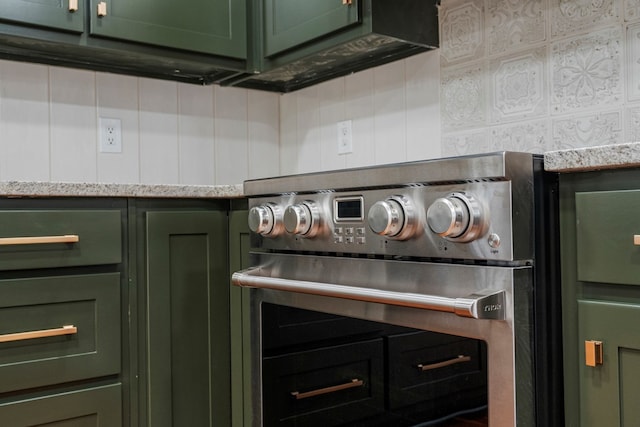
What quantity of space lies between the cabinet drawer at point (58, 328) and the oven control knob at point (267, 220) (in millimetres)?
393

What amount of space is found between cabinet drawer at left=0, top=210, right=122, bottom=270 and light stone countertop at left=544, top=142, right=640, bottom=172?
3.37 feet

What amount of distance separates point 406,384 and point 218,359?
2.36 feet

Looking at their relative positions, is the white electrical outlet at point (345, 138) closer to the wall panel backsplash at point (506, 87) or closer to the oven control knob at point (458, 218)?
the wall panel backsplash at point (506, 87)

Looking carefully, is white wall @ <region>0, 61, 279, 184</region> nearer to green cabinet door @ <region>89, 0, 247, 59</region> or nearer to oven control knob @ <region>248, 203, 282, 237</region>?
green cabinet door @ <region>89, 0, 247, 59</region>

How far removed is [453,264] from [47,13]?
127 cm

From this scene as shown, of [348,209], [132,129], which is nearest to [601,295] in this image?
[348,209]

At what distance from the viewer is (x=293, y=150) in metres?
2.31

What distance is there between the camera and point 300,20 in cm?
179

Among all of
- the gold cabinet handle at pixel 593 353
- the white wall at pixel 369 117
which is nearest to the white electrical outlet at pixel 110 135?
the white wall at pixel 369 117

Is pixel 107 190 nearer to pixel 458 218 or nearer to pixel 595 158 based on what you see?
pixel 458 218

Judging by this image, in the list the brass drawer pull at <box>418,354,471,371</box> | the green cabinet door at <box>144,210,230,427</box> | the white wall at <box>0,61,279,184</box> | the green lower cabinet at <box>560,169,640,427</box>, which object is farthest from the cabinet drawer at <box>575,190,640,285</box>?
the white wall at <box>0,61,279,184</box>

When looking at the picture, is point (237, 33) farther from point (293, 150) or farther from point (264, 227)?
point (264, 227)

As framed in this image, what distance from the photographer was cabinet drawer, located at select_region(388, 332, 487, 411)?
38.9 inches

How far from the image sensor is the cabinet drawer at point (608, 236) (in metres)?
0.87
